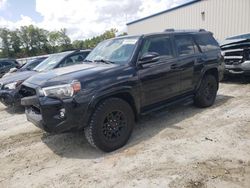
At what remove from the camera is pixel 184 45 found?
5977 millimetres

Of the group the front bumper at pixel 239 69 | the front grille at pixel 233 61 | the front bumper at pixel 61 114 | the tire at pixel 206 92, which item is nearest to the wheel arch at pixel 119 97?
the front bumper at pixel 61 114

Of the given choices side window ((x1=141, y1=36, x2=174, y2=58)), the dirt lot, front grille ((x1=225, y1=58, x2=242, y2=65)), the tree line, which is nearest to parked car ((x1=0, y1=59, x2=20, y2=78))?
the dirt lot

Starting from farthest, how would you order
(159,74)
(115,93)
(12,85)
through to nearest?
1. (12,85)
2. (159,74)
3. (115,93)

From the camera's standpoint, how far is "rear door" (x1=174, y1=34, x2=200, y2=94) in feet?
18.9

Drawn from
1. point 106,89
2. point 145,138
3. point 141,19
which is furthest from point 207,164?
point 141,19

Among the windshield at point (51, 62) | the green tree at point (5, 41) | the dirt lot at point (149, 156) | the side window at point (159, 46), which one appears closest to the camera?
the dirt lot at point (149, 156)

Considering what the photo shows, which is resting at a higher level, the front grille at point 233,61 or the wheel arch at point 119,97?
the wheel arch at point 119,97

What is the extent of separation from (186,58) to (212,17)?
1459 centimetres

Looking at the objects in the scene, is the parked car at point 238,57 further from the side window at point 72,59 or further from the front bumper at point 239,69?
the side window at point 72,59

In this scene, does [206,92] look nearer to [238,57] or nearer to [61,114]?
[238,57]

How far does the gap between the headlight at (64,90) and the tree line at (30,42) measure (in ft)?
192

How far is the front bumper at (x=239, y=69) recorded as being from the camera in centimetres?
862

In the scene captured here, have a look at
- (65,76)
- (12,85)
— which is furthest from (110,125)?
(12,85)

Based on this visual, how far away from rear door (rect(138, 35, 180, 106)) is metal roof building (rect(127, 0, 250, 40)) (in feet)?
42.8
